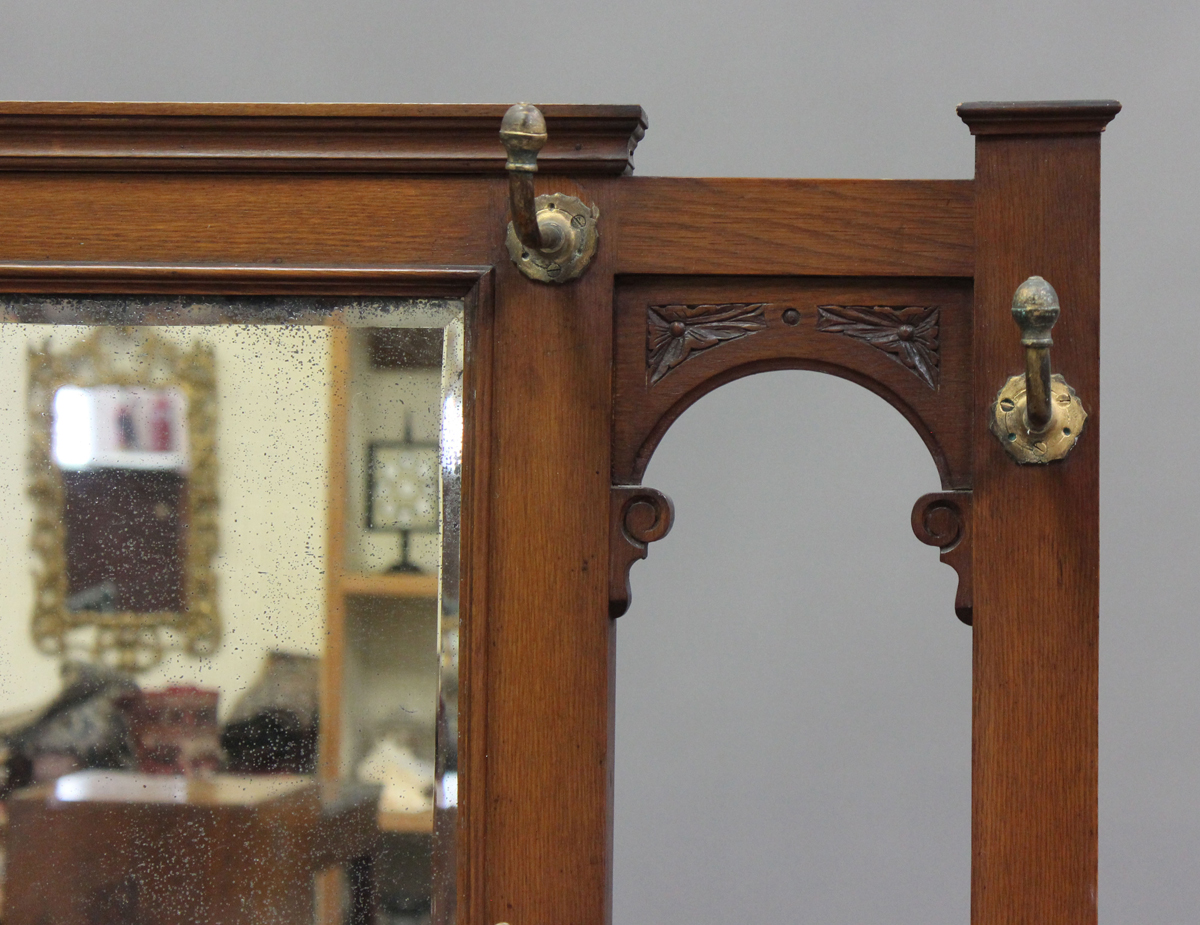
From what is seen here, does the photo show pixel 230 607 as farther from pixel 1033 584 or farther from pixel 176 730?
pixel 1033 584

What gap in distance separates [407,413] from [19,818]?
1.22ft

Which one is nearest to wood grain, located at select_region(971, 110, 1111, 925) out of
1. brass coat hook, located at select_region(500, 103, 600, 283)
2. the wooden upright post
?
the wooden upright post

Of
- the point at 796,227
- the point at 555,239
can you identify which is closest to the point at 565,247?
the point at 555,239

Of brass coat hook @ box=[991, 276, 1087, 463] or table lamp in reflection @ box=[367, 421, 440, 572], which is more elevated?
brass coat hook @ box=[991, 276, 1087, 463]

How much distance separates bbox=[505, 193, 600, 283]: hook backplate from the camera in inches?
36.0

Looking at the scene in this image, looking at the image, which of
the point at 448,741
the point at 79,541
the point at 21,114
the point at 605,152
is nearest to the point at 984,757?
the point at 448,741

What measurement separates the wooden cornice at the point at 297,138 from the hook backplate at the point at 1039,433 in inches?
11.0

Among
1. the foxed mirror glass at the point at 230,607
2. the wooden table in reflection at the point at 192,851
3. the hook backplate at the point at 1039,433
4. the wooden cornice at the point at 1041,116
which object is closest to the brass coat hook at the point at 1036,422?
the hook backplate at the point at 1039,433

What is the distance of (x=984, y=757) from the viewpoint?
35.9 inches

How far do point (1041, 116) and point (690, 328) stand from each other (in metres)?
0.25

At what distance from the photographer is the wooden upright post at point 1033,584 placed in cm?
91

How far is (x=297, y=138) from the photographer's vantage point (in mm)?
935

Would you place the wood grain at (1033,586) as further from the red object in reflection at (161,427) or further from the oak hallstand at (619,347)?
the red object in reflection at (161,427)

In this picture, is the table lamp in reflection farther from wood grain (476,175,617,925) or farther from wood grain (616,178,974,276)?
wood grain (616,178,974,276)
